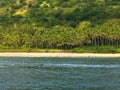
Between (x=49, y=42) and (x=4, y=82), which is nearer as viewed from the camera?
(x=4, y=82)

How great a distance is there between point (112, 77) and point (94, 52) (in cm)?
9518

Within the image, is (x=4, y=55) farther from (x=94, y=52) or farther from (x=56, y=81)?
(x=56, y=81)

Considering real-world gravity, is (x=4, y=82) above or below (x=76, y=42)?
above

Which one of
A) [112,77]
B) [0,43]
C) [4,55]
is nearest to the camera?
[112,77]

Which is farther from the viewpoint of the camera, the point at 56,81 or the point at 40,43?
the point at 40,43

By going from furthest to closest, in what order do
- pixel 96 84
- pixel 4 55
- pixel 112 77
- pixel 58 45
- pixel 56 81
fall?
pixel 58 45 → pixel 4 55 → pixel 112 77 → pixel 56 81 → pixel 96 84

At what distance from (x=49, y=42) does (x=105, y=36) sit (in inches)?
1083

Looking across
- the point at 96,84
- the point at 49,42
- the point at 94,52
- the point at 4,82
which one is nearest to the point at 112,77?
the point at 96,84

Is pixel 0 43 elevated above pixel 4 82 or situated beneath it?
situated beneath

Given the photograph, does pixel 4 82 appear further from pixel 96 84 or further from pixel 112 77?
pixel 112 77

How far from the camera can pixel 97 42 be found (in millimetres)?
189875

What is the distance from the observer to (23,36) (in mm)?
198000

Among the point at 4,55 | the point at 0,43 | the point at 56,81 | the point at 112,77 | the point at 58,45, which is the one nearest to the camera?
the point at 56,81

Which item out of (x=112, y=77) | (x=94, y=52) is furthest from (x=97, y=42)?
(x=112, y=77)
